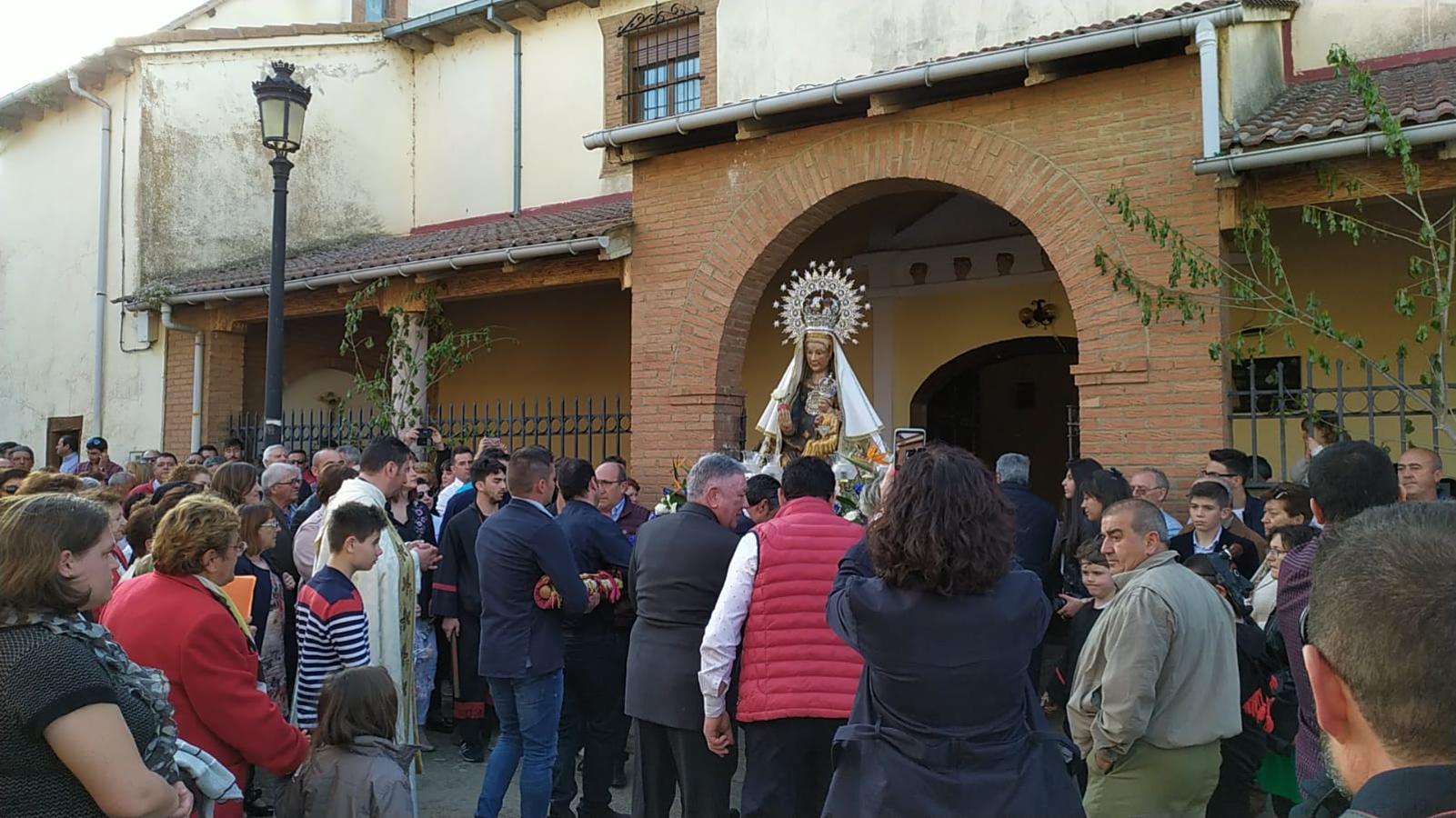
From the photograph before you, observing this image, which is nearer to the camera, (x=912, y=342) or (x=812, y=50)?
(x=812, y=50)

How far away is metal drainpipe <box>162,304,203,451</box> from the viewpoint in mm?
14031

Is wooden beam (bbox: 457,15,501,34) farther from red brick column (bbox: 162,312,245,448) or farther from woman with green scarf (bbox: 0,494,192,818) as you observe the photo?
woman with green scarf (bbox: 0,494,192,818)

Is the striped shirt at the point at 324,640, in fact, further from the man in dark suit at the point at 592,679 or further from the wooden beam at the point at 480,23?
the wooden beam at the point at 480,23

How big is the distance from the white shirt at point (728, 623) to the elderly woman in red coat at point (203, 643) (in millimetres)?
1379

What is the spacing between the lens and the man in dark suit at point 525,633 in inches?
198

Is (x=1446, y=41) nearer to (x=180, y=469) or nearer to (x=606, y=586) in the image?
(x=606, y=586)

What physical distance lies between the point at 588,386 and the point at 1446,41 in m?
9.96

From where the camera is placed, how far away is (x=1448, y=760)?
1.33 metres

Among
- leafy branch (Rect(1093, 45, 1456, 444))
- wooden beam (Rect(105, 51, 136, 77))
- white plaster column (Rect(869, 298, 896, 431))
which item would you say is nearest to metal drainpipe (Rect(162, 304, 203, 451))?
wooden beam (Rect(105, 51, 136, 77))

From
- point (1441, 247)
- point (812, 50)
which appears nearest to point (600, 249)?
point (812, 50)

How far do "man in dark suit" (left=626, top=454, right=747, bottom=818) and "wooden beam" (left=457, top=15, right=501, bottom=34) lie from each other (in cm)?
1196

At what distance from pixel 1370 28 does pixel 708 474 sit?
8170 mm

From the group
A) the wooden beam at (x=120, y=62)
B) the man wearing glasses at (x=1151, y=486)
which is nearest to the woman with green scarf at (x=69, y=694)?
the man wearing glasses at (x=1151, y=486)

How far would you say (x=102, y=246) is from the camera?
14.9 meters
